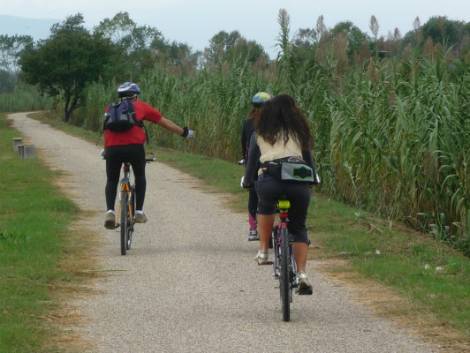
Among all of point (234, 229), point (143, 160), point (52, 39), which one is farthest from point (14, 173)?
point (52, 39)

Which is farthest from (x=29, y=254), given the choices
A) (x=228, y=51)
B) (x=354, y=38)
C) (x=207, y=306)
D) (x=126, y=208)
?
(x=228, y=51)

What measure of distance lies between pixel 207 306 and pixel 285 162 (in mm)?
1398

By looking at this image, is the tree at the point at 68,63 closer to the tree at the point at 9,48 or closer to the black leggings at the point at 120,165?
the black leggings at the point at 120,165

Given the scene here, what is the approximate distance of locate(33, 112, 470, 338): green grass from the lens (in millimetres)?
9196

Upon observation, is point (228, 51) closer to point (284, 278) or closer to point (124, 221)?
point (124, 221)

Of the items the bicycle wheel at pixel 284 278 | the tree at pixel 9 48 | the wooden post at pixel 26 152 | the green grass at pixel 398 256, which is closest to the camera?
the bicycle wheel at pixel 284 278

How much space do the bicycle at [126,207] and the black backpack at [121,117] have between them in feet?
1.94

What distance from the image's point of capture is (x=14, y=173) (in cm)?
2386

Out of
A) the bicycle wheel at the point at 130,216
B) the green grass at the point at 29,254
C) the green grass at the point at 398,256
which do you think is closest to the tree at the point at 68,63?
the green grass at the point at 29,254

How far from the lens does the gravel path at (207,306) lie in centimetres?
787

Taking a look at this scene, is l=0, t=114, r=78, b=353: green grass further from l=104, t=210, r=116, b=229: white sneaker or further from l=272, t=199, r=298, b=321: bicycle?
l=272, t=199, r=298, b=321: bicycle

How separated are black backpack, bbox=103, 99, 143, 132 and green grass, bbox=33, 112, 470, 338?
2.38 meters

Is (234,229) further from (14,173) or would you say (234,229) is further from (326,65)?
(14,173)

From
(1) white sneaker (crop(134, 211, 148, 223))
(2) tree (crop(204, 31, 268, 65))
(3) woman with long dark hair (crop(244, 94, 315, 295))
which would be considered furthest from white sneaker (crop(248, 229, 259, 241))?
(2) tree (crop(204, 31, 268, 65))
